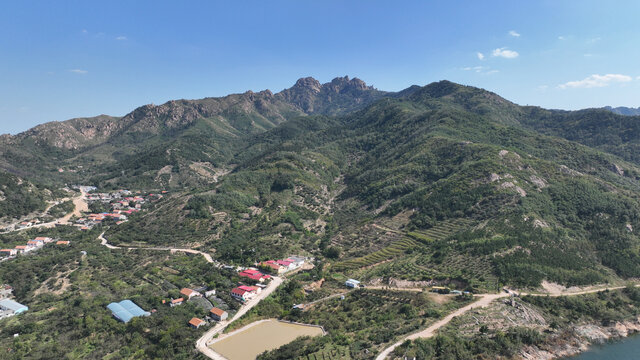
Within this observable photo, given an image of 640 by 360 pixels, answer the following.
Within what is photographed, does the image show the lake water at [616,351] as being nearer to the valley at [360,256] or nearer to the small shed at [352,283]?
the valley at [360,256]

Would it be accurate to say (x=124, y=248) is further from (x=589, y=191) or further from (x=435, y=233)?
(x=589, y=191)

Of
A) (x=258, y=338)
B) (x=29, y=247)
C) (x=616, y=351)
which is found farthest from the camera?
(x=29, y=247)

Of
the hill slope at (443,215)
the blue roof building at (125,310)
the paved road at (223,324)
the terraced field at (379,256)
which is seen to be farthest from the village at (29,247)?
the terraced field at (379,256)

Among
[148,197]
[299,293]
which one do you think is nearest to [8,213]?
[148,197]

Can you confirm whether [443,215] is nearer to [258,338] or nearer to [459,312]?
[459,312]

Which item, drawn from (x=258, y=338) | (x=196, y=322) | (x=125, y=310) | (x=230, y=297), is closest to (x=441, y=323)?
(x=258, y=338)

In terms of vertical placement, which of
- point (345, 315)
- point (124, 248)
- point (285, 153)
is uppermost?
point (285, 153)
